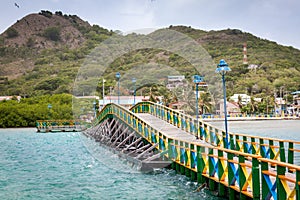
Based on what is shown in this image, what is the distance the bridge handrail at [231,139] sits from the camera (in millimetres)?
15613

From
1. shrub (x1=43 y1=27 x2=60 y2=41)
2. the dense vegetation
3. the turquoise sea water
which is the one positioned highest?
shrub (x1=43 y1=27 x2=60 y2=41)

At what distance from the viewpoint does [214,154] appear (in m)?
16.2

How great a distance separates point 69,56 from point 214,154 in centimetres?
9280

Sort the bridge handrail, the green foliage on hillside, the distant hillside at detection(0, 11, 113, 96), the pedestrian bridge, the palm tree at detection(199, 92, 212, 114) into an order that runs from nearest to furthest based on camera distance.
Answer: the pedestrian bridge < the bridge handrail < the palm tree at detection(199, 92, 212, 114) < the green foliage on hillside < the distant hillside at detection(0, 11, 113, 96)

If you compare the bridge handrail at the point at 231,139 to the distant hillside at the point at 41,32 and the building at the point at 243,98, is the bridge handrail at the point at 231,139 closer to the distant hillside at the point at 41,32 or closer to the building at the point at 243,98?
the building at the point at 243,98

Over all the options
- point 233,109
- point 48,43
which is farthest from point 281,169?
point 48,43

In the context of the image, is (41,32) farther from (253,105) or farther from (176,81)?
(176,81)

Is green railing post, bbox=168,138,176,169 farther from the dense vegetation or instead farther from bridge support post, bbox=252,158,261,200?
the dense vegetation

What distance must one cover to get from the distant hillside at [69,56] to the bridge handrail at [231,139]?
198 ft

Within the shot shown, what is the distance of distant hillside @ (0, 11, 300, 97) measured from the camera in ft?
346

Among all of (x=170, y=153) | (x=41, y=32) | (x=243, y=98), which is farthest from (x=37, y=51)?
(x=170, y=153)

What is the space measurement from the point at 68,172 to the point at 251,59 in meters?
129

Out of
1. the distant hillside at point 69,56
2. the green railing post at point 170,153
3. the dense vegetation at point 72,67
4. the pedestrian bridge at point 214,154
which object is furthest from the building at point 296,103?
the green railing post at point 170,153

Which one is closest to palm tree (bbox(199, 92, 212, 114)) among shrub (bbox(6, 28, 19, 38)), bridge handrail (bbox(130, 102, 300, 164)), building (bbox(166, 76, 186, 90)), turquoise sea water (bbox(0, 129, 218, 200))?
building (bbox(166, 76, 186, 90))
